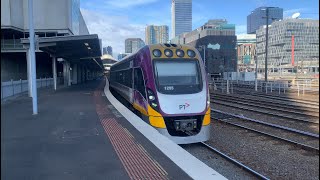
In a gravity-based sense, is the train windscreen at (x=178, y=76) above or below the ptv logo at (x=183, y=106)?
above

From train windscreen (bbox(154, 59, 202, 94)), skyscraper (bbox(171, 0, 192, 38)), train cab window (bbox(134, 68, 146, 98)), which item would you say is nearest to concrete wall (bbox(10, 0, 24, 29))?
skyscraper (bbox(171, 0, 192, 38))

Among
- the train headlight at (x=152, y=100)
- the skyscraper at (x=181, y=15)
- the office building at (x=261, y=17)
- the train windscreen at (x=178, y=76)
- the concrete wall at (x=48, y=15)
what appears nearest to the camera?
the train headlight at (x=152, y=100)

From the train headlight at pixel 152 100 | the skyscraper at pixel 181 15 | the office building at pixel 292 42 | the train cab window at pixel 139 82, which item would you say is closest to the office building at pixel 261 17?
the office building at pixel 292 42

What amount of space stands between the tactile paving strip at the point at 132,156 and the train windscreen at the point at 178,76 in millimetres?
2088

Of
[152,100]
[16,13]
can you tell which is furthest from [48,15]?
[152,100]

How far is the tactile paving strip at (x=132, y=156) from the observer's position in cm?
508

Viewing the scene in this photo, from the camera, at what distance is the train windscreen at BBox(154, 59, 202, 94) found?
1038 centimetres

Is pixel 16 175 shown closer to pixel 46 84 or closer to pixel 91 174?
pixel 91 174

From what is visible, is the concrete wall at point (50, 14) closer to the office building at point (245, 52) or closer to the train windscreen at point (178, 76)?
the train windscreen at point (178, 76)

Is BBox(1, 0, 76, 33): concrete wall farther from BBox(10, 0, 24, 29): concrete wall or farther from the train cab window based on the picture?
the train cab window

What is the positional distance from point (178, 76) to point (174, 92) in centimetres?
73

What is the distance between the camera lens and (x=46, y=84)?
3784 cm

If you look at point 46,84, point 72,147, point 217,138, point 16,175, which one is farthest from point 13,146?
point 46,84

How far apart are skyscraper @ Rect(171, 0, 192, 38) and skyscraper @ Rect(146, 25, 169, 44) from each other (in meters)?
3.18
